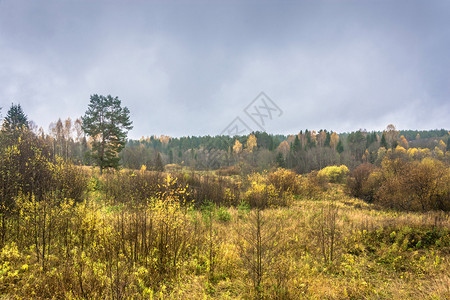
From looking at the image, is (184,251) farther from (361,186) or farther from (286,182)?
(361,186)

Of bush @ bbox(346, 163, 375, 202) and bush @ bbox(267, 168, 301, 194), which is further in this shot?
bush @ bbox(346, 163, 375, 202)

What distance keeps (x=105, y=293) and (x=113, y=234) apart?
1791 millimetres

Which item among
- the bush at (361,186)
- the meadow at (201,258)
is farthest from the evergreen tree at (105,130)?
the bush at (361,186)

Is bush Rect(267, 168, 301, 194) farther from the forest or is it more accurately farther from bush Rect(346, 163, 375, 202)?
bush Rect(346, 163, 375, 202)

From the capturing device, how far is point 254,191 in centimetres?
1280

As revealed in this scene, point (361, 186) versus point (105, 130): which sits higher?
point (105, 130)

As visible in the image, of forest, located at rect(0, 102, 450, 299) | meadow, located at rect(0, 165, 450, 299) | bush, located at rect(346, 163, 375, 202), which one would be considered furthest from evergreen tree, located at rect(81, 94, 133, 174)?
bush, located at rect(346, 163, 375, 202)

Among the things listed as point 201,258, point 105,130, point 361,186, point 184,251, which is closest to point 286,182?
point 361,186

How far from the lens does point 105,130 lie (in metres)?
20.8

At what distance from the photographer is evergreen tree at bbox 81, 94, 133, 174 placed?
2041cm

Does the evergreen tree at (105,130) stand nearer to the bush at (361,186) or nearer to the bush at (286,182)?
the bush at (286,182)

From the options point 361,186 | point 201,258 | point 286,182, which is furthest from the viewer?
point 361,186

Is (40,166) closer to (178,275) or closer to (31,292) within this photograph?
(31,292)

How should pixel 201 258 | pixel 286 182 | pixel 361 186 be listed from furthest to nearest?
1. pixel 361 186
2. pixel 286 182
3. pixel 201 258
